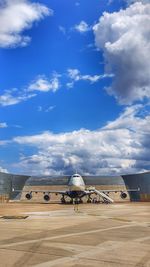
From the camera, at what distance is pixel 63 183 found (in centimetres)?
15362

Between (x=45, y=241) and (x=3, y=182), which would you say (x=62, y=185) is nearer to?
(x=3, y=182)

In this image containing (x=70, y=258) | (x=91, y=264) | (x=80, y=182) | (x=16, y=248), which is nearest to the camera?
(x=91, y=264)

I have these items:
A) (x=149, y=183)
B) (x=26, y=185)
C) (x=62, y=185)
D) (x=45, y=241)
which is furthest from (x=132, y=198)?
(x=45, y=241)

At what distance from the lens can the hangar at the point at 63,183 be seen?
127 meters

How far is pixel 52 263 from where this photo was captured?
11.0m

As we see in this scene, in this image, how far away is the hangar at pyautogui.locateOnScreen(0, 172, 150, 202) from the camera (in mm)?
126562

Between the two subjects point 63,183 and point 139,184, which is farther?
point 63,183

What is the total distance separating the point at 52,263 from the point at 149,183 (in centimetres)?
11404

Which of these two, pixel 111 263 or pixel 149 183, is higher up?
pixel 149 183

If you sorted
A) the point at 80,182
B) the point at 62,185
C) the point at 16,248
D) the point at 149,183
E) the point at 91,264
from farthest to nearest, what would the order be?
the point at 62,185 < the point at 149,183 < the point at 80,182 < the point at 16,248 < the point at 91,264

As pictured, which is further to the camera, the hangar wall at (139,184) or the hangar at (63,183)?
the hangar at (63,183)

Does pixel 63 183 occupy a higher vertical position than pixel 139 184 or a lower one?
higher

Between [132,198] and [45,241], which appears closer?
[45,241]

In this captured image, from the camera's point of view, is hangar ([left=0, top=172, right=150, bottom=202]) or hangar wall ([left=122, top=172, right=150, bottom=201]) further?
hangar ([left=0, top=172, right=150, bottom=202])
